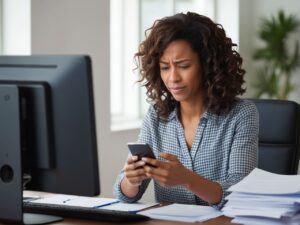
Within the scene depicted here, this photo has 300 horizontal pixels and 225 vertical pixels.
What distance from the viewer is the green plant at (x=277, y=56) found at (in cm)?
580

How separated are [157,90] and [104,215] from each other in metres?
0.74

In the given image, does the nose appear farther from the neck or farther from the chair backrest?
the chair backrest

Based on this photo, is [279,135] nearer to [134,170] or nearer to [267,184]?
[267,184]

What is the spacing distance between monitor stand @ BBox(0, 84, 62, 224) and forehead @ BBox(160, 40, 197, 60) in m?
0.82

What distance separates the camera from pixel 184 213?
2164mm

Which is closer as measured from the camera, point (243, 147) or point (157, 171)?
point (157, 171)

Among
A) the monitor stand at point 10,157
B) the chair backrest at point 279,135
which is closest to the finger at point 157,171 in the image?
the monitor stand at point 10,157

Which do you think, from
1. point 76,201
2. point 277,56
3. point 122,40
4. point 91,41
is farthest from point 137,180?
point 277,56

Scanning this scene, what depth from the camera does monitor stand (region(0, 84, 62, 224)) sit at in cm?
185

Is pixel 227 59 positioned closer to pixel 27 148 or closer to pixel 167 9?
pixel 27 148

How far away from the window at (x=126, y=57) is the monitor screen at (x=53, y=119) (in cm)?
288

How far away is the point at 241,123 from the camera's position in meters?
2.48

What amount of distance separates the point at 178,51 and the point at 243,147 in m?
0.43

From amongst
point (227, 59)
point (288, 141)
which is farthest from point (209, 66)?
point (288, 141)
